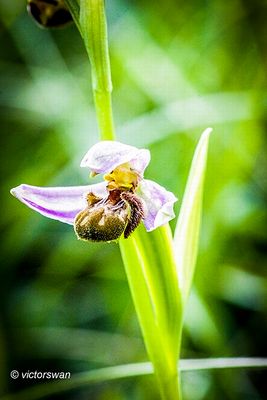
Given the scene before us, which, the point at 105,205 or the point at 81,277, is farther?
the point at 81,277

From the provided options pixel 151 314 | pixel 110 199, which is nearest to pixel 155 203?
pixel 110 199

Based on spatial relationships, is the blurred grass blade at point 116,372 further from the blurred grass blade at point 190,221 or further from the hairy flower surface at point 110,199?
the hairy flower surface at point 110,199

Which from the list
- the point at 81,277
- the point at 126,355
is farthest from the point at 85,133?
the point at 126,355

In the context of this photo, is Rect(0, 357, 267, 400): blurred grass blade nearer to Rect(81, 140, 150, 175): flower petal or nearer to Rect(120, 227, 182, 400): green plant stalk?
Rect(120, 227, 182, 400): green plant stalk

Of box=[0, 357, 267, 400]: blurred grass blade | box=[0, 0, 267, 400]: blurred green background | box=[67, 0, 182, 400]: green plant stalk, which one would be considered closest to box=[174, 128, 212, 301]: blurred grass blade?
box=[67, 0, 182, 400]: green plant stalk

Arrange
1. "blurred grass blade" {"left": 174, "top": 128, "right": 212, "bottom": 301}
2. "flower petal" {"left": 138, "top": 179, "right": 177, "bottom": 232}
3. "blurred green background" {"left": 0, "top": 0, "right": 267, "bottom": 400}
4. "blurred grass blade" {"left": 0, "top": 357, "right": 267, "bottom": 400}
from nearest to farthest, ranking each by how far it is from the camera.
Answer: "flower petal" {"left": 138, "top": 179, "right": 177, "bottom": 232}, "blurred grass blade" {"left": 174, "top": 128, "right": 212, "bottom": 301}, "blurred grass blade" {"left": 0, "top": 357, "right": 267, "bottom": 400}, "blurred green background" {"left": 0, "top": 0, "right": 267, "bottom": 400}

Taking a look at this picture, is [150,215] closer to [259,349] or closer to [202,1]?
[259,349]

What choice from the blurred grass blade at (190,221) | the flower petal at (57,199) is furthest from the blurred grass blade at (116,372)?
the flower petal at (57,199)
